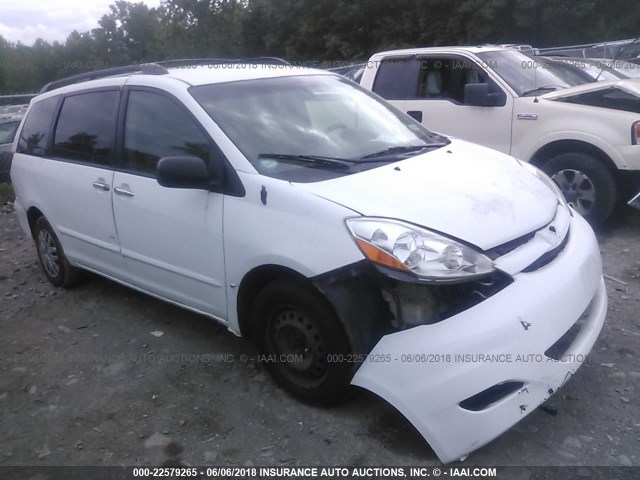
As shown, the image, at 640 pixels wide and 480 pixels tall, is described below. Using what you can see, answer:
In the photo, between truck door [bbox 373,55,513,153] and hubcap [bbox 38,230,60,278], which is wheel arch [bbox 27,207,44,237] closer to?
hubcap [bbox 38,230,60,278]

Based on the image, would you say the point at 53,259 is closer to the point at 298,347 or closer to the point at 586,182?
the point at 298,347

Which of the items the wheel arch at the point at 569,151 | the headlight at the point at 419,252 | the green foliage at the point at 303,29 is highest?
the green foliage at the point at 303,29

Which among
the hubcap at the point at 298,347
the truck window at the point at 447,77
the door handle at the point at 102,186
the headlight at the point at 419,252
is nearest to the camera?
the headlight at the point at 419,252

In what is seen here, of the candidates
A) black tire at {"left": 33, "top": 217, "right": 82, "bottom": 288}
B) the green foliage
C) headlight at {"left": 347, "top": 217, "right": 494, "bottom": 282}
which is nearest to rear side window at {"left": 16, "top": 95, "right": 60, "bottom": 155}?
black tire at {"left": 33, "top": 217, "right": 82, "bottom": 288}

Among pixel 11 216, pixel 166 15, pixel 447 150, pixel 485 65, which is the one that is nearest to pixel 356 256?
pixel 447 150

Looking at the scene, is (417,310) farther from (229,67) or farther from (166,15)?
(166,15)

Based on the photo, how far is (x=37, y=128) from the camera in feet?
16.8

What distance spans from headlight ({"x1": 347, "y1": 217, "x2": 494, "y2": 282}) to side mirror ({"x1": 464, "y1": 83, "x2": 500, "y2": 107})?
Answer: 161 inches

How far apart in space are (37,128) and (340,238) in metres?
3.48

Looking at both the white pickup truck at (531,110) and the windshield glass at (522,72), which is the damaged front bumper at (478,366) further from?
the windshield glass at (522,72)

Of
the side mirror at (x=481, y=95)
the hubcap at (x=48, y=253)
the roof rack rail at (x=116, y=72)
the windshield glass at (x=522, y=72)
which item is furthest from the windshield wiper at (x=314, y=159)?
the windshield glass at (x=522, y=72)

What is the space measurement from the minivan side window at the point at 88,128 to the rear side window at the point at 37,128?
0.66 feet

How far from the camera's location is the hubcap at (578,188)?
18.8 ft

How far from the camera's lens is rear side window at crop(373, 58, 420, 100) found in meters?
7.14
